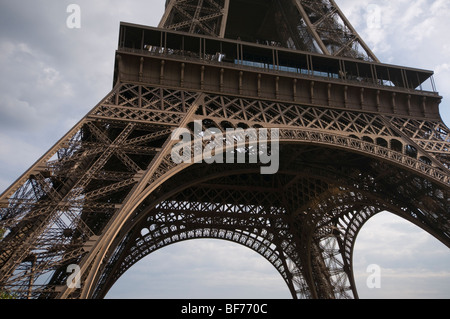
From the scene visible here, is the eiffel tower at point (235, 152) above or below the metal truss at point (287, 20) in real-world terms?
below

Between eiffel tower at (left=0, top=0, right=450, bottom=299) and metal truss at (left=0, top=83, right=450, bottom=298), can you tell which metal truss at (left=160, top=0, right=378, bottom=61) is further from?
metal truss at (left=0, top=83, right=450, bottom=298)

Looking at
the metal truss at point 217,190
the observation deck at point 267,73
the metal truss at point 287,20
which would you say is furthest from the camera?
the metal truss at point 287,20

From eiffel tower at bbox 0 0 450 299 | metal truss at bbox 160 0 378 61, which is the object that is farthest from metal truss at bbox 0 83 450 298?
metal truss at bbox 160 0 378 61

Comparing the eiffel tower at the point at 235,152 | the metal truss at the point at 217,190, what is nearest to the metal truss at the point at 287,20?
the eiffel tower at the point at 235,152

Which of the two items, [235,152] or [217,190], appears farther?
[217,190]

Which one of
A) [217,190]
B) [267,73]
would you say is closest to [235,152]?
[267,73]

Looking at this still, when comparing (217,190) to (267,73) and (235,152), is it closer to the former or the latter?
(235,152)

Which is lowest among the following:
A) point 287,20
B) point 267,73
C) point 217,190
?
point 217,190

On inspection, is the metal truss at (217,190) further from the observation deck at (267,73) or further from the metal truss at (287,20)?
the metal truss at (287,20)
